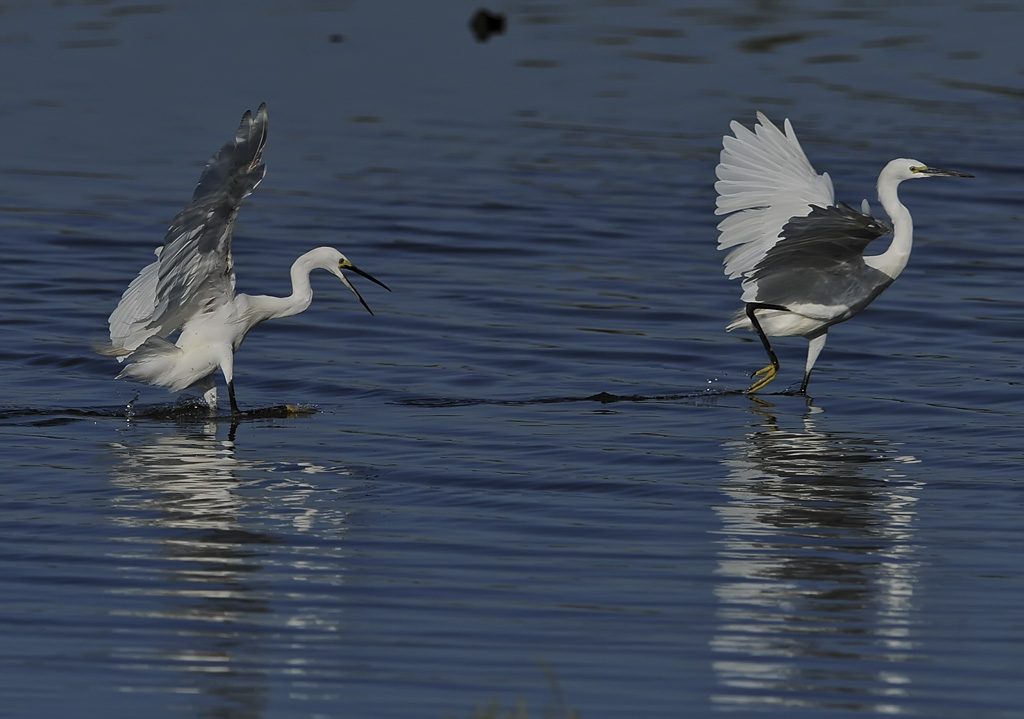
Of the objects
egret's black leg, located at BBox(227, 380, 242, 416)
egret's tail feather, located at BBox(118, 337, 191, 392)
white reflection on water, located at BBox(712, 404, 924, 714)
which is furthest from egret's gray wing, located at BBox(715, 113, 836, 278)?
egret's tail feather, located at BBox(118, 337, 191, 392)

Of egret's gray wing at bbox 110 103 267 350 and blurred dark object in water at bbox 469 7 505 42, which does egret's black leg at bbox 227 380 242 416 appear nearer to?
egret's gray wing at bbox 110 103 267 350

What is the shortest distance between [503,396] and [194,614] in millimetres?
5105

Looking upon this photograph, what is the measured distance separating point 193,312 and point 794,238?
383 centimetres

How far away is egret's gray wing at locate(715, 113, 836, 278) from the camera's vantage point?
464 inches

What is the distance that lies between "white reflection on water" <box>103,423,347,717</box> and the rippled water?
25mm

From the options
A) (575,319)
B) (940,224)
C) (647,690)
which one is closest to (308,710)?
Result: (647,690)

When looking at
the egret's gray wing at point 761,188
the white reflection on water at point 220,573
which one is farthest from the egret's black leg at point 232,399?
the egret's gray wing at point 761,188

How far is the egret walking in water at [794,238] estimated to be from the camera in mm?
11633

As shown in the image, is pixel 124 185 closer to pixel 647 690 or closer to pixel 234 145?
pixel 234 145

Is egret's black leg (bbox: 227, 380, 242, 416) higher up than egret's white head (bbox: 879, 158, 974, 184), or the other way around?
egret's white head (bbox: 879, 158, 974, 184)

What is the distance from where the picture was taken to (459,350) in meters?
13.5

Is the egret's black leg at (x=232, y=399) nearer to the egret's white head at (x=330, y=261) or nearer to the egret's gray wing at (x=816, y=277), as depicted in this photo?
the egret's white head at (x=330, y=261)

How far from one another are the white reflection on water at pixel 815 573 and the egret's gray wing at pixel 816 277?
1413mm

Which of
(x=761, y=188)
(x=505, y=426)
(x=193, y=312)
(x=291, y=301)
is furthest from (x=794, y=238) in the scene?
(x=193, y=312)
